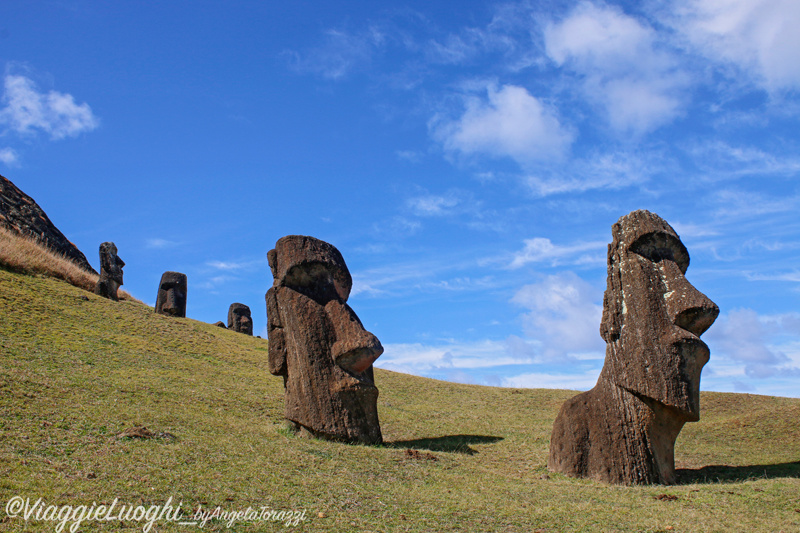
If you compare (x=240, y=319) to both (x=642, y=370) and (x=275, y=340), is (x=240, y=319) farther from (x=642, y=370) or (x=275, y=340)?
(x=642, y=370)

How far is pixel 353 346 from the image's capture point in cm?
1319

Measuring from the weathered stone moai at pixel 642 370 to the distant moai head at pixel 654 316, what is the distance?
0.02m

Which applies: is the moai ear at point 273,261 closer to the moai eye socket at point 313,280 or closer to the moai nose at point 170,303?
the moai eye socket at point 313,280

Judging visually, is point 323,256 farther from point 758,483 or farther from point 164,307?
point 164,307

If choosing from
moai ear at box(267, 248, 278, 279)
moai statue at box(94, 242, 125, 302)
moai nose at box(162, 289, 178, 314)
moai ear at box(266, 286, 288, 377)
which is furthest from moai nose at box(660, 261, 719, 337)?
moai statue at box(94, 242, 125, 302)

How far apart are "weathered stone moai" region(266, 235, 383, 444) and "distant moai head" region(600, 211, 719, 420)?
4.89 m

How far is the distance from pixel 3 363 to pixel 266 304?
6.27m

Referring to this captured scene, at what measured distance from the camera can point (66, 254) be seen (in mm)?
43750

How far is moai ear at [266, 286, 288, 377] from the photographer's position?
552 inches

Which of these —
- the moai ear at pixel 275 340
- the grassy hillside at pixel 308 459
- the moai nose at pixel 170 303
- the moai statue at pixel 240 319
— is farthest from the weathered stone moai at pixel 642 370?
the moai statue at pixel 240 319

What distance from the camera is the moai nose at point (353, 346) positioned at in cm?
1323

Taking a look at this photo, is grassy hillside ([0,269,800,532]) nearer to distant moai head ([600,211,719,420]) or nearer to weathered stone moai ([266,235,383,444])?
weathered stone moai ([266,235,383,444])

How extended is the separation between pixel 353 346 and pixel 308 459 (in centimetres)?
299

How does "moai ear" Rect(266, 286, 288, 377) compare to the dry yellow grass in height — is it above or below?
below
